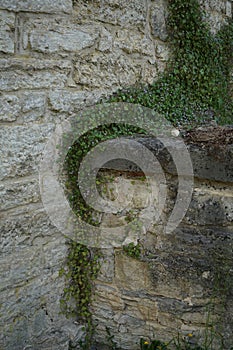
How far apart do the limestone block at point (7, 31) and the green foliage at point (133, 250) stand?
136 centimetres

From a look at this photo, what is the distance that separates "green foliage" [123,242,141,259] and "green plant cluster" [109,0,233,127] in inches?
40.2

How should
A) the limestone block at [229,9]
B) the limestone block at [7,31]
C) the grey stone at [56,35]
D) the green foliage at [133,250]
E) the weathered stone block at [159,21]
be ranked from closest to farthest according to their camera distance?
the limestone block at [7,31] → the grey stone at [56,35] → the green foliage at [133,250] → the weathered stone block at [159,21] → the limestone block at [229,9]

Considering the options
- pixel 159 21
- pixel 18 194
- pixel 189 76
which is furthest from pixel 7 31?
pixel 189 76

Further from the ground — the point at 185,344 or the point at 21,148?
the point at 21,148

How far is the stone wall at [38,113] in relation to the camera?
2385 mm

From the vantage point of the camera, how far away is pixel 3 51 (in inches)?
90.9

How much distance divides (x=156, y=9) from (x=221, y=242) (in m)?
1.93

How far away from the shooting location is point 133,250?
2.71 m

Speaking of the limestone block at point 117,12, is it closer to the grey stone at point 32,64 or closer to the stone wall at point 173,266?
the grey stone at point 32,64

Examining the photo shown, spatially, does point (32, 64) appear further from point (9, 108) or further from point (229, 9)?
point (229, 9)

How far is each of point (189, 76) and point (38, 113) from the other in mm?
1619

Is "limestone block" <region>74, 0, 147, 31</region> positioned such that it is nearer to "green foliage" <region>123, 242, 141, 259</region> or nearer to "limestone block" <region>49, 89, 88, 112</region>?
"limestone block" <region>49, 89, 88, 112</region>

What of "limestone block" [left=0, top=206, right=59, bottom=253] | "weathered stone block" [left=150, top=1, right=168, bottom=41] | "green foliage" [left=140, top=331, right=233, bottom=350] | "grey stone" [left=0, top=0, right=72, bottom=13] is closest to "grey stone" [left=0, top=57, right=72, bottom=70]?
"grey stone" [left=0, top=0, right=72, bottom=13]

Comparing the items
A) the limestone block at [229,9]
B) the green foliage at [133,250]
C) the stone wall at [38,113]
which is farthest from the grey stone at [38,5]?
the limestone block at [229,9]
